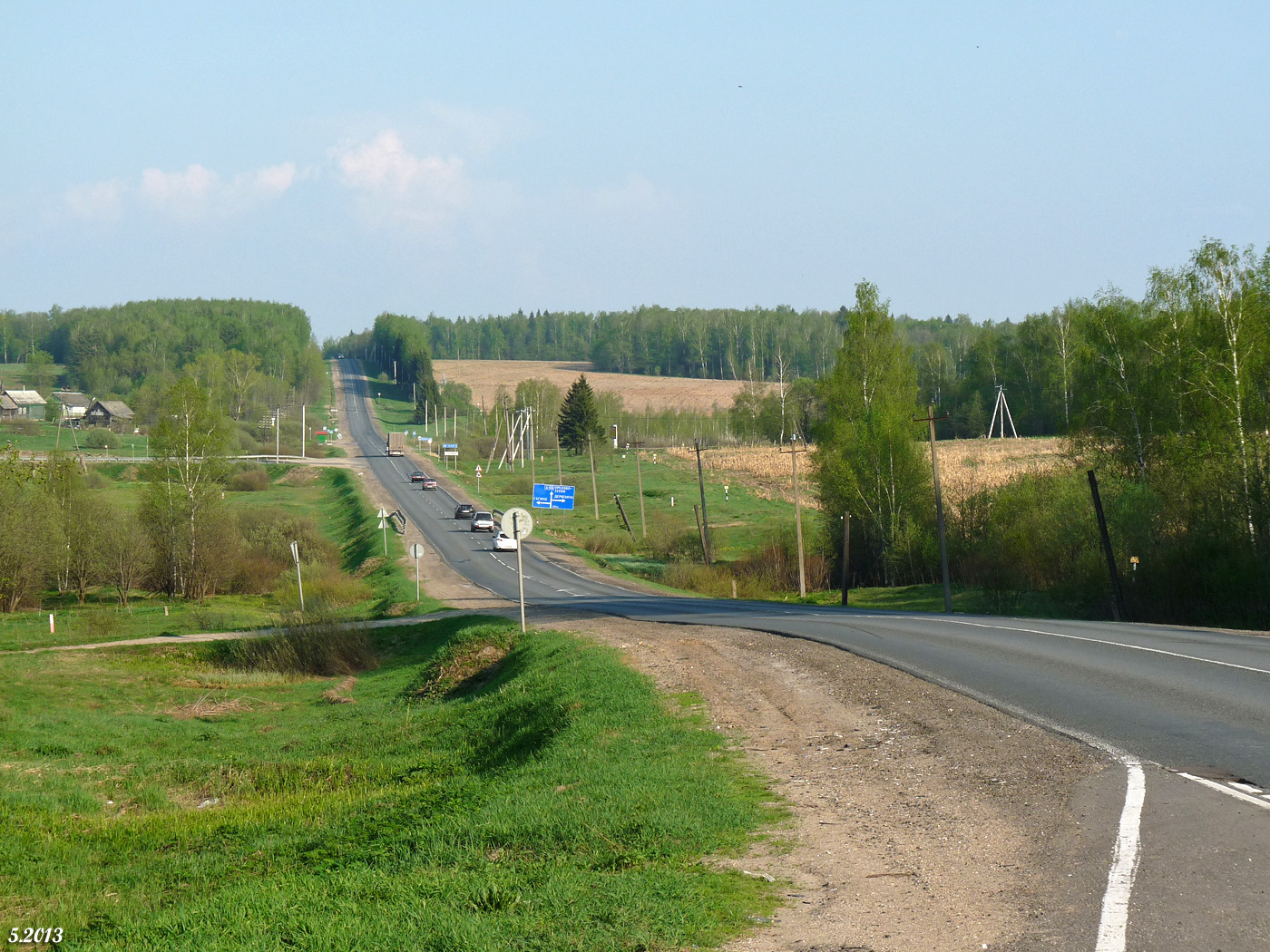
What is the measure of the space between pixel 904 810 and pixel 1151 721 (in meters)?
4.13

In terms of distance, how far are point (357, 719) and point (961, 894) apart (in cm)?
1743

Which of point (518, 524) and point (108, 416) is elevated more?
point (108, 416)

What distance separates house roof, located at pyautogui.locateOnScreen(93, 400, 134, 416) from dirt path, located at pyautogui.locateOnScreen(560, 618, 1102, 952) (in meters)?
154

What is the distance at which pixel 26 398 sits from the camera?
157125 millimetres

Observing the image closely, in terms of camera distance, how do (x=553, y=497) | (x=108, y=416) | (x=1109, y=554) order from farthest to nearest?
1. (x=108, y=416)
2. (x=553, y=497)
3. (x=1109, y=554)

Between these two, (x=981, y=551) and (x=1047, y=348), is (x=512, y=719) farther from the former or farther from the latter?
(x=1047, y=348)

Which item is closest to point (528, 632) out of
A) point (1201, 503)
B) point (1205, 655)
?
point (1205, 655)

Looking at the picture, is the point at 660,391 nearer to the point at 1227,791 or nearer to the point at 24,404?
the point at 24,404

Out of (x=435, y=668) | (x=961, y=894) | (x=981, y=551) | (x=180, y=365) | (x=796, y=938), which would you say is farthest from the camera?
(x=180, y=365)

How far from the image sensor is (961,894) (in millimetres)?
6426

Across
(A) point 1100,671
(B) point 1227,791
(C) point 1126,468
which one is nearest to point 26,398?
(C) point 1126,468

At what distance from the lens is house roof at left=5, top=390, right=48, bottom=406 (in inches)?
6058

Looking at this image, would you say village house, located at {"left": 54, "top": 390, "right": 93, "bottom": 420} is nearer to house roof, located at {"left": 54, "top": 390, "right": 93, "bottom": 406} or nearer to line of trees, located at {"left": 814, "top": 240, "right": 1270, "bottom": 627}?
house roof, located at {"left": 54, "top": 390, "right": 93, "bottom": 406}

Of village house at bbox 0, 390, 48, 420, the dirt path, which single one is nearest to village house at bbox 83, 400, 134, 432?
village house at bbox 0, 390, 48, 420
